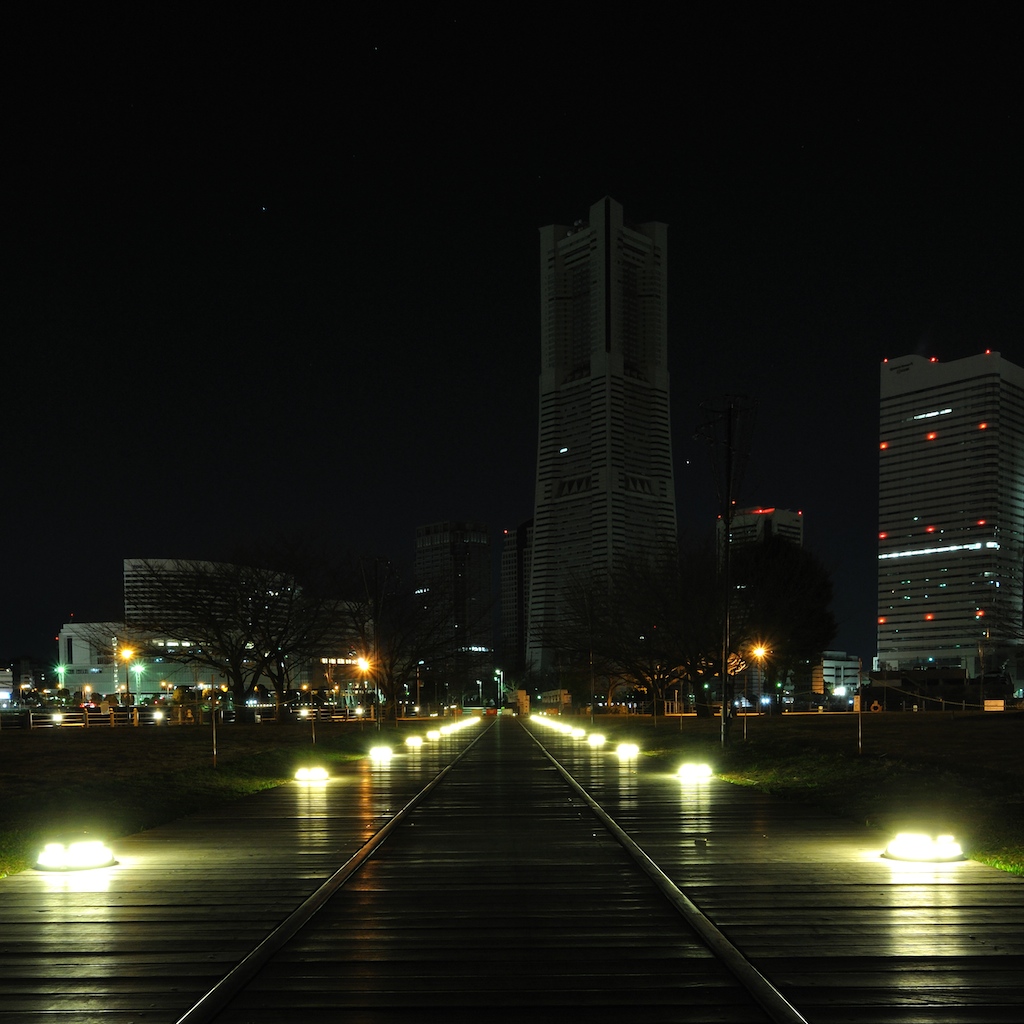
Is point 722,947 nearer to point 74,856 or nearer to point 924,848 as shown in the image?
point 924,848

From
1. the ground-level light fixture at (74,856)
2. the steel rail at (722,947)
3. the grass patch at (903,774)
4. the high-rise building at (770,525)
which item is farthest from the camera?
the high-rise building at (770,525)

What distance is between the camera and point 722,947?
7621 millimetres

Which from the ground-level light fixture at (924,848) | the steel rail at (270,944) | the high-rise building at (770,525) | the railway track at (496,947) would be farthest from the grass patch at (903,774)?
the high-rise building at (770,525)

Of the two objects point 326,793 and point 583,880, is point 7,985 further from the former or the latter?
point 326,793

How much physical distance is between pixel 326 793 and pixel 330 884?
1123 centimetres

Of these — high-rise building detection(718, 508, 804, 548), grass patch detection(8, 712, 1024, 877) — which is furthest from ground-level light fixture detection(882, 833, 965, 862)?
high-rise building detection(718, 508, 804, 548)

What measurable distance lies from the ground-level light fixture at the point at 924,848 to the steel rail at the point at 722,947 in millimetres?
2413

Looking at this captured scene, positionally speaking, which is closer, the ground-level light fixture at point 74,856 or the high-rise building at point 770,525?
the ground-level light fixture at point 74,856

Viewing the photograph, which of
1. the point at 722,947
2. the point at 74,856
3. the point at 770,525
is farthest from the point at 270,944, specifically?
the point at 770,525

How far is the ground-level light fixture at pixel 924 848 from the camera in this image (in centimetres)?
1152

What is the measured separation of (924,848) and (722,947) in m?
4.84

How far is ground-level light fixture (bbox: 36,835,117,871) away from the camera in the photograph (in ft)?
37.0

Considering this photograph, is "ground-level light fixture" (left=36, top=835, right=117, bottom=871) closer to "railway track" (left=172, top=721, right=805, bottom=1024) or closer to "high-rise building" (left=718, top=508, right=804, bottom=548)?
"railway track" (left=172, top=721, right=805, bottom=1024)

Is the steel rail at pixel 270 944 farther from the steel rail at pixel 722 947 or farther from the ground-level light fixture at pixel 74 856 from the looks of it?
the steel rail at pixel 722 947
